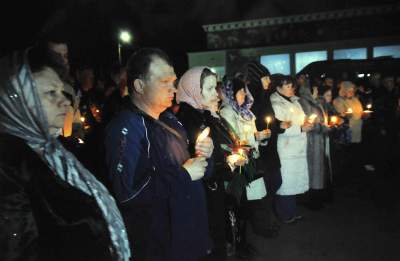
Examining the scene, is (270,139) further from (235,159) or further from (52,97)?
(52,97)

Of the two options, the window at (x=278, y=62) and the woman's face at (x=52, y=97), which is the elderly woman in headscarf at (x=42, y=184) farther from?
the window at (x=278, y=62)

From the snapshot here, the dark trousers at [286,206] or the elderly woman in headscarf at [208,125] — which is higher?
the elderly woman in headscarf at [208,125]

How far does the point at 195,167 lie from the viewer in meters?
2.21

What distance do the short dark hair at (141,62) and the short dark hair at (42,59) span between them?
557 mm

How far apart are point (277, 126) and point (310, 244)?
5.60 feet

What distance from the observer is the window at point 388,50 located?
1770cm

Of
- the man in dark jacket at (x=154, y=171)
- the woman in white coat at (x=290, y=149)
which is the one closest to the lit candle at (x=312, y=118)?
the woman in white coat at (x=290, y=149)

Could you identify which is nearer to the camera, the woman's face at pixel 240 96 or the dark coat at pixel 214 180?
the dark coat at pixel 214 180

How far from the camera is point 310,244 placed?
4520mm

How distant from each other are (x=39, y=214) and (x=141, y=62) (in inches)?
45.6

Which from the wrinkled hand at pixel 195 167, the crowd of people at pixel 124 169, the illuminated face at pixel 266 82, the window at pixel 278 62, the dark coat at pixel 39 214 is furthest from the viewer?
the window at pixel 278 62

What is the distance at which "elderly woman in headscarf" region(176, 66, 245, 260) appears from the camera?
277cm

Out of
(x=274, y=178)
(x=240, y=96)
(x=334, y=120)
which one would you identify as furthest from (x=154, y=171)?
(x=334, y=120)

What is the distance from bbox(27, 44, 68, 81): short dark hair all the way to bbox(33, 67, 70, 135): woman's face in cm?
2
